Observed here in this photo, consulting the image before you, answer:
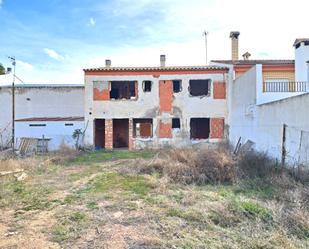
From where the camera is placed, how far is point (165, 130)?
75.6ft

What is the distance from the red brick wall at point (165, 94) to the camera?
23094 mm

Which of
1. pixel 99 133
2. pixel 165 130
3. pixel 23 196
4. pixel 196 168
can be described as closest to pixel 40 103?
pixel 99 133

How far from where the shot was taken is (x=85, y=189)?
9.52 metres

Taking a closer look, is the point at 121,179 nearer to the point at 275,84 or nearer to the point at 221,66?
the point at 275,84

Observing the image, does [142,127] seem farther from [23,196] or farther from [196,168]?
[23,196]

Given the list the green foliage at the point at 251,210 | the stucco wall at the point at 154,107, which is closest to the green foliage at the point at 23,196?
the green foliage at the point at 251,210

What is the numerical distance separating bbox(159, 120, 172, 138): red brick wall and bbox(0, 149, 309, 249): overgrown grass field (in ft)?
35.0

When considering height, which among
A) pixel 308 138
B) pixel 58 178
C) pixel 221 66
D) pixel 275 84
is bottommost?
pixel 58 178

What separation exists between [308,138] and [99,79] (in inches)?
649

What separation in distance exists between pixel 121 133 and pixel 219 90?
29.7 ft

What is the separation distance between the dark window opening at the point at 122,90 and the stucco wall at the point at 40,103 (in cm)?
486

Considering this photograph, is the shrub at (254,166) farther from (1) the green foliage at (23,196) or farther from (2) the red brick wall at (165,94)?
(2) the red brick wall at (165,94)

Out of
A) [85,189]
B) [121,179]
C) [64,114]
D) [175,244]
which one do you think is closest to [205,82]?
[64,114]

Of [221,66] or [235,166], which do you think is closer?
[235,166]
